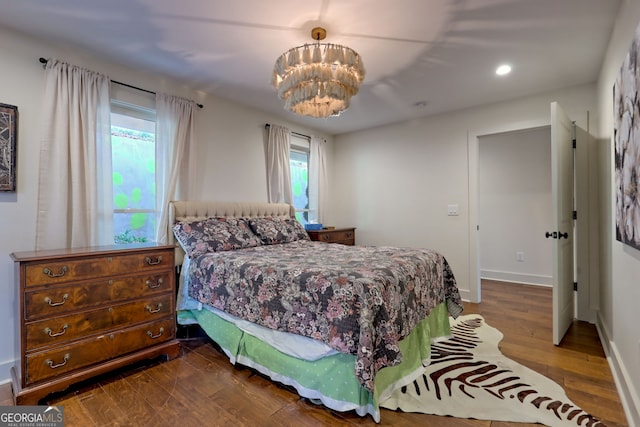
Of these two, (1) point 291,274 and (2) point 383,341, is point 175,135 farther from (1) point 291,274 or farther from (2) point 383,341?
(2) point 383,341

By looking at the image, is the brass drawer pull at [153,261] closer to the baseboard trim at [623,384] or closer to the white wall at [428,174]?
the baseboard trim at [623,384]

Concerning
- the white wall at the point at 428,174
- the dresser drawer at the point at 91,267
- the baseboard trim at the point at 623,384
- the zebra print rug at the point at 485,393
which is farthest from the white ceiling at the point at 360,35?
the zebra print rug at the point at 485,393

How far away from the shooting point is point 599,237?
2926 mm

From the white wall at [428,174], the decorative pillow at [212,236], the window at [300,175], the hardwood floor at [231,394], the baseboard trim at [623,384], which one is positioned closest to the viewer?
the baseboard trim at [623,384]

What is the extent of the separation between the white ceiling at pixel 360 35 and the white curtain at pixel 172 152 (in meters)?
0.31

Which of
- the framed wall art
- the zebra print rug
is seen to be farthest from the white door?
the framed wall art

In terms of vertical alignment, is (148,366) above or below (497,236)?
below

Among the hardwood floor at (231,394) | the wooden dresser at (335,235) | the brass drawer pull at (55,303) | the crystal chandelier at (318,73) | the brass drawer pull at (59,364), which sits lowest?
the hardwood floor at (231,394)

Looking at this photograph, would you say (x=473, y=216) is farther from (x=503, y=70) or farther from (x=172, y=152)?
(x=172, y=152)

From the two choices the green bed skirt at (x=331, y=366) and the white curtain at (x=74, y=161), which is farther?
the white curtain at (x=74, y=161)

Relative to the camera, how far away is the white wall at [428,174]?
359cm

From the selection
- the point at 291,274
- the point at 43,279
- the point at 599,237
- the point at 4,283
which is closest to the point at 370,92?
the point at 291,274

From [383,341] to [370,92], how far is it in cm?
271

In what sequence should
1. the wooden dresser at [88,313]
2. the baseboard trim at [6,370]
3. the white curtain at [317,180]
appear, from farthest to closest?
1. the white curtain at [317,180]
2. the baseboard trim at [6,370]
3. the wooden dresser at [88,313]
